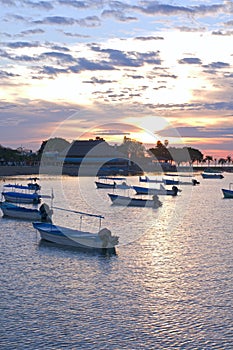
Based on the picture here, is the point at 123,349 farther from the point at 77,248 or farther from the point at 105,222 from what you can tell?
the point at 105,222

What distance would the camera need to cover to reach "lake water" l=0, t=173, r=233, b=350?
62.9 feet

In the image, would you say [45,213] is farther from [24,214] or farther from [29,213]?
[24,214]

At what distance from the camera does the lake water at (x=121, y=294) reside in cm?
1917

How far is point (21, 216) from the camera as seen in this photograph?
49.2 metres

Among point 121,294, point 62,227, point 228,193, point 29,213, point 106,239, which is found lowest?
point 121,294

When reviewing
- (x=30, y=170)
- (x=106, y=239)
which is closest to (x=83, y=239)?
(x=106, y=239)

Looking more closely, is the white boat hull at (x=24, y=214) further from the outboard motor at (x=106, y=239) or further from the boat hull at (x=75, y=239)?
the outboard motor at (x=106, y=239)

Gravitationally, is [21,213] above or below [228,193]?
below

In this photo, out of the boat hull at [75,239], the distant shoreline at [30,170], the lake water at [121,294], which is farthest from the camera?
the distant shoreline at [30,170]

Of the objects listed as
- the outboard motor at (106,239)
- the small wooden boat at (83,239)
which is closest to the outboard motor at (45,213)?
the small wooden boat at (83,239)

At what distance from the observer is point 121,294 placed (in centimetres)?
2419

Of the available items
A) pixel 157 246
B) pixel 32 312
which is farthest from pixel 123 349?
pixel 157 246

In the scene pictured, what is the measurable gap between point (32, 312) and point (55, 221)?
88.9 feet

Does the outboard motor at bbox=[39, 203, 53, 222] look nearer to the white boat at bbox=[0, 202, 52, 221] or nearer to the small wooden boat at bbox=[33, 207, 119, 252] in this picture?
the white boat at bbox=[0, 202, 52, 221]
